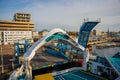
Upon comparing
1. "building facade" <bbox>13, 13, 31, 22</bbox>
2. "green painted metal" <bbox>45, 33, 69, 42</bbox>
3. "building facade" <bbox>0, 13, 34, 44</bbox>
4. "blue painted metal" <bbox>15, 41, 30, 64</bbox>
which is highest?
"building facade" <bbox>13, 13, 31, 22</bbox>

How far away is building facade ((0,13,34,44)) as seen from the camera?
3673 inches

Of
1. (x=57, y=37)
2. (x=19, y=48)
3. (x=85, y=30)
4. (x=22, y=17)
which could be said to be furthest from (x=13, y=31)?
(x=57, y=37)

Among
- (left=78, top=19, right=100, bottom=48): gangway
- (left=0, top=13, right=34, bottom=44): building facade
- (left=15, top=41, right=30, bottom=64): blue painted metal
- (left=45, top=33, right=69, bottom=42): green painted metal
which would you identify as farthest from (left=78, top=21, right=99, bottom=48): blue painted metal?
(left=0, top=13, right=34, bottom=44): building facade

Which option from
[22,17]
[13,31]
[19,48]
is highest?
[22,17]

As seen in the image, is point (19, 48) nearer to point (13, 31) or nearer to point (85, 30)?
→ point (85, 30)

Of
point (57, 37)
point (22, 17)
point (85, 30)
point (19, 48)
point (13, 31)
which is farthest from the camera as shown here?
point (22, 17)

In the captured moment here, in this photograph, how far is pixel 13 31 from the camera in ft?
318

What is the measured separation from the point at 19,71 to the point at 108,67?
12.6m

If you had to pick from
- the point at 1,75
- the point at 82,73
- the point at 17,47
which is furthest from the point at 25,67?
the point at 17,47

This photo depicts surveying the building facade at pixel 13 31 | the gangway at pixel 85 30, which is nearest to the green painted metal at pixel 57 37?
the gangway at pixel 85 30

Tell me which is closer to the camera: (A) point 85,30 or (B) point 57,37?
(B) point 57,37

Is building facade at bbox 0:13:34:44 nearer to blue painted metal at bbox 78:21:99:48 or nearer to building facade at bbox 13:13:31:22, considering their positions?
building facade at bbox 13:13:31:22

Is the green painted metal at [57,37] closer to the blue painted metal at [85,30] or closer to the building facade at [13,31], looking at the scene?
the blue painted metal at [85,30]

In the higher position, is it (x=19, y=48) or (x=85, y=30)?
(x=85, y=30)
